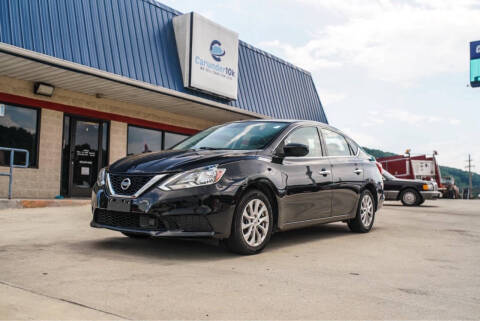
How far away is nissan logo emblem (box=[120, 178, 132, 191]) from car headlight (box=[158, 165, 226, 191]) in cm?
40

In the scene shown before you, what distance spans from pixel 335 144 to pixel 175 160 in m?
2.95

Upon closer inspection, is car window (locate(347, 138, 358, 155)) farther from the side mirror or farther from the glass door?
the glass door

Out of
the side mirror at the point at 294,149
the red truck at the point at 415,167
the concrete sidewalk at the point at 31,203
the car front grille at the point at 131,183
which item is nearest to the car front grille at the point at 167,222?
the car front grille at the point at 131,183

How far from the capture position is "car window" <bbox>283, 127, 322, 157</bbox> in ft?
20.2

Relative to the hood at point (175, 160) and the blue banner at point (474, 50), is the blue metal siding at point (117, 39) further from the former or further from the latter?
the blue banner at point (474, 50)

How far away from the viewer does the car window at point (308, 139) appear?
615cm

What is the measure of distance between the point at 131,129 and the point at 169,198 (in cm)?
1026

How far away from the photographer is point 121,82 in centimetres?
1153

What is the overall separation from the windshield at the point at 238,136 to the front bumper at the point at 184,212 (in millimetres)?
1040

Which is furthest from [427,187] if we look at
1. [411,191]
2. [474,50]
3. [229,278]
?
[474,50]

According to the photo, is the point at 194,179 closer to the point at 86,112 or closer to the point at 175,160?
the point at 175,160

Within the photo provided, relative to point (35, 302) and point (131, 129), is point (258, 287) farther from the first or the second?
point (131, 129)

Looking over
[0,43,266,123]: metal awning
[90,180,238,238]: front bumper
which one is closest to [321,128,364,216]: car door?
[90,180,238,238]: front bumper

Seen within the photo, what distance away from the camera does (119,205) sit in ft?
16.3
